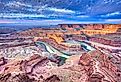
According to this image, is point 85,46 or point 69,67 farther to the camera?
point 85,46

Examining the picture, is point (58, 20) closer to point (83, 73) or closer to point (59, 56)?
point (59, 56)

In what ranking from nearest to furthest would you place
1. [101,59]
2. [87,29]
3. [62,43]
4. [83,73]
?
[83,73], [101,59], [62,43], [87,29]

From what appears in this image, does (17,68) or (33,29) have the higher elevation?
(33,29)

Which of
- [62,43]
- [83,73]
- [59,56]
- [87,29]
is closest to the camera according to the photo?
[83,73]

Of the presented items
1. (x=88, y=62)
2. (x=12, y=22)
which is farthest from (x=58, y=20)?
(x=88, y=62)

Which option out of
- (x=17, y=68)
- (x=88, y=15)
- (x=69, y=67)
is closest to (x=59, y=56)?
(x=69, y=67)

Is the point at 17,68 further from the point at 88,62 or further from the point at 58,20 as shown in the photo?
the point at 58,20

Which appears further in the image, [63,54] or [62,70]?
[63,54]
